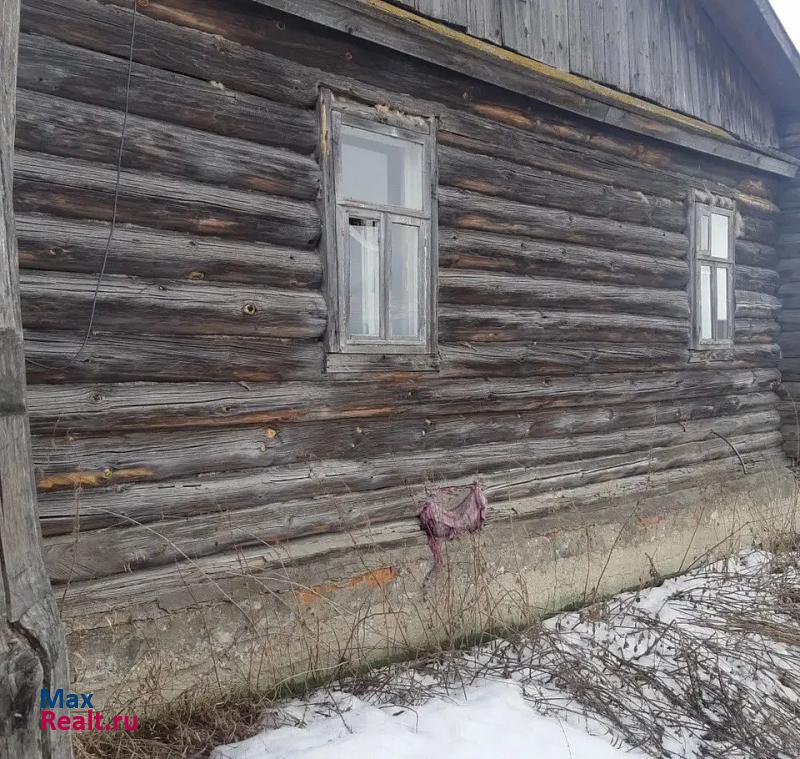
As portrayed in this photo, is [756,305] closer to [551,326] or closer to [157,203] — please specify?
[551,326]

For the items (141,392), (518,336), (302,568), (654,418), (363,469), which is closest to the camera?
(141,392)

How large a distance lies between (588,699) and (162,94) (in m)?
3.64

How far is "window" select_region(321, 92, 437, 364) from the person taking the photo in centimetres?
416

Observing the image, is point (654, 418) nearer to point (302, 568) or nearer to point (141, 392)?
point (302, 568)

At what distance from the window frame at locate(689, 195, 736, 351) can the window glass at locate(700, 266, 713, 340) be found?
0.04 m

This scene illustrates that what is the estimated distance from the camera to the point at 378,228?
14.6ft

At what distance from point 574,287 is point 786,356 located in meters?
3.62

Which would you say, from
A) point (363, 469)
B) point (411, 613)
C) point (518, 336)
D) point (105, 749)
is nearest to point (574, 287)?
point (518, 336)

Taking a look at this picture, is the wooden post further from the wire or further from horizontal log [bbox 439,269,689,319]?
horizontal log [bbox 439,269,689,319]

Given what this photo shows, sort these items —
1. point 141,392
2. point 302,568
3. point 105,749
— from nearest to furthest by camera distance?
point 105,749 < point 141,392 < point 302,568

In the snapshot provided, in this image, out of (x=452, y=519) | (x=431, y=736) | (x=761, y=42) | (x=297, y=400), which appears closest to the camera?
(x=431, y=736)

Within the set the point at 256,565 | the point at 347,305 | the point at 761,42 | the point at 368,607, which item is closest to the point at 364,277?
the point at 347,305

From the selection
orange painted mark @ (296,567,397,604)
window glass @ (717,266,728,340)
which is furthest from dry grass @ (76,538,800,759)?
window glass @ (717,266,728,340)

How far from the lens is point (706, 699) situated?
3865 mm
